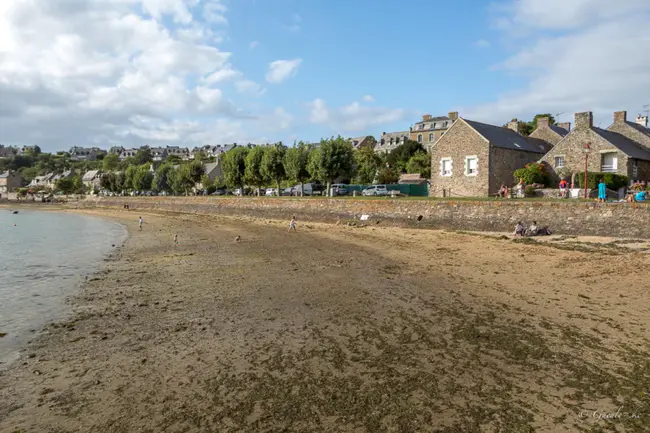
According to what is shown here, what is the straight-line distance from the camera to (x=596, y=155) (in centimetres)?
3078

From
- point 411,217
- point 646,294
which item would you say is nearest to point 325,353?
point 646,294

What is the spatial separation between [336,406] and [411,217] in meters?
22.7

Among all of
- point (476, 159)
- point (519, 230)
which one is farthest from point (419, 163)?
point (519, 230)

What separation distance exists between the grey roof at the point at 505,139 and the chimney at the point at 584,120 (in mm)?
4017

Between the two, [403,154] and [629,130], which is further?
[403,154]

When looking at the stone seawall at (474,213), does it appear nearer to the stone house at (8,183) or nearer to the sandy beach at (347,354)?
the sandy beach at (347,354)

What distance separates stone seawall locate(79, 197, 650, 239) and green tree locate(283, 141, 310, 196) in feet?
18.4

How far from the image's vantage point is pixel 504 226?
21859mm

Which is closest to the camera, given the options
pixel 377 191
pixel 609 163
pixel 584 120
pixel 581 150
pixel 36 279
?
pixel 36 279

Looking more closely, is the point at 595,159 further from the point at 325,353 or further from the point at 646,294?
the point at 325,353

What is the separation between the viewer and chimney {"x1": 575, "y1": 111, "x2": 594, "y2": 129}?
104 feet

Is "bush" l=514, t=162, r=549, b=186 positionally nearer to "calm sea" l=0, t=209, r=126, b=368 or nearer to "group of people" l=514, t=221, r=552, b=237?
"group of people" l=514, t=221, r=552, b=237

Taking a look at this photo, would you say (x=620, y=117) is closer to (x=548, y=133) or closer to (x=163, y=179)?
(x=548, y=133)

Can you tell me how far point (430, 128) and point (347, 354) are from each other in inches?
3260
